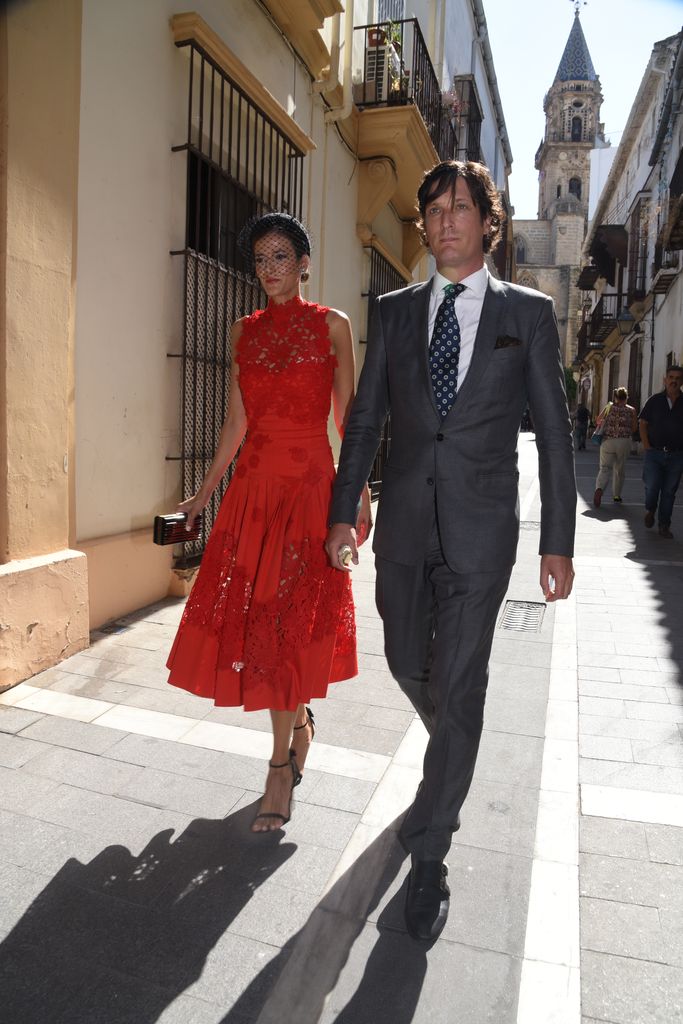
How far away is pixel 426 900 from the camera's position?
7.10ft

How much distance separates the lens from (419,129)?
9555 mm

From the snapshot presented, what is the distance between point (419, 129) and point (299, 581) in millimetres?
8362

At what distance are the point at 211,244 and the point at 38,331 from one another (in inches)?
106

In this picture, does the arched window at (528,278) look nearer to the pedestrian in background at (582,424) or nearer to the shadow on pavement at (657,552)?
the pedestrian in background at (582,424)

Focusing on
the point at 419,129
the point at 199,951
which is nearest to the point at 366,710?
the point at 199,951

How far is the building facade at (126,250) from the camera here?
3.81 meters

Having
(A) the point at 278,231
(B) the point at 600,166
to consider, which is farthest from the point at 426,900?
(B) the point at 600,166

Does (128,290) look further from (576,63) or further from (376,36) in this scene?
(576,63)

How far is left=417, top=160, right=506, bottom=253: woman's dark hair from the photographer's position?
2.32 m

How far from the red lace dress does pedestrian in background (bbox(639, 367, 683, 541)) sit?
23.4 feet

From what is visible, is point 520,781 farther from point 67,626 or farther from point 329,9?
point 329,9

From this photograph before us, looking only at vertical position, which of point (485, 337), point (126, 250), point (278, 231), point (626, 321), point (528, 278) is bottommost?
point (485, 337)

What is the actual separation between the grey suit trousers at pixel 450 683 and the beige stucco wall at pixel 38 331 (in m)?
2.24

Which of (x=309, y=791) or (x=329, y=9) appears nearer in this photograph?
(x=309, y=791)
